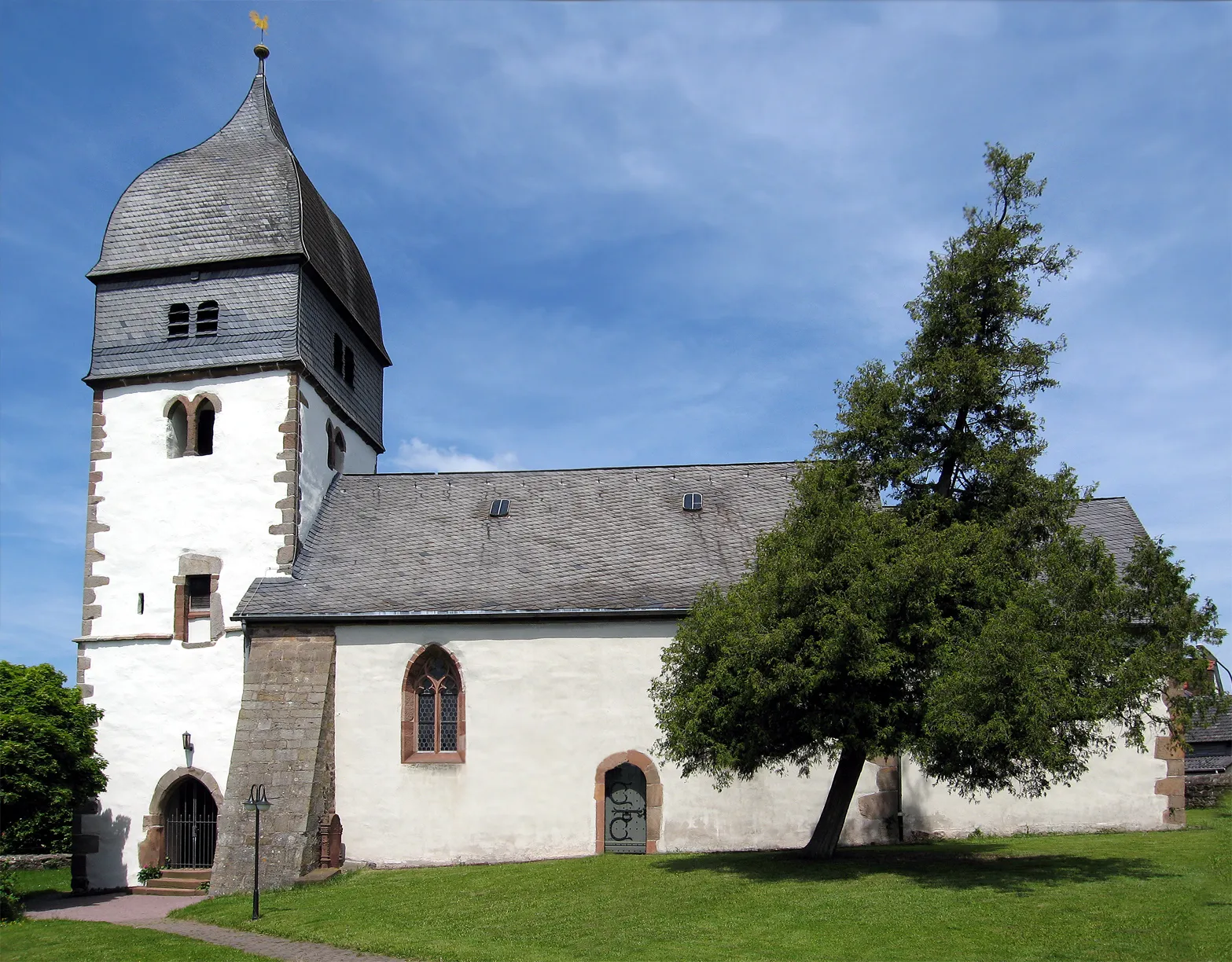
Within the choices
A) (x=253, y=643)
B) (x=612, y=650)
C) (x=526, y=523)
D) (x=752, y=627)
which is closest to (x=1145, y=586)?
(x=752, y=627)

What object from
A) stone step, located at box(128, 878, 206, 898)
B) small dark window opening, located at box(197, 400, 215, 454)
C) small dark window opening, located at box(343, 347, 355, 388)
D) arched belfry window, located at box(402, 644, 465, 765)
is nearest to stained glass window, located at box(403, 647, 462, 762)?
arched belfry window, located at box(402, 644, 465, 765)

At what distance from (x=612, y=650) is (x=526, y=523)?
4.04m

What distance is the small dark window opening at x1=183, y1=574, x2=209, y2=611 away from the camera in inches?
878

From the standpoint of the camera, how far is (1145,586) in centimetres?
1563

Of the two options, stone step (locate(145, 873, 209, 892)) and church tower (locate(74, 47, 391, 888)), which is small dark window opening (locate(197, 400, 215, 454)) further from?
stone step (locate(145, 873, 209, 892))

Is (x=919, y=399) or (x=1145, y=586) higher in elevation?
(x=919, y=399)

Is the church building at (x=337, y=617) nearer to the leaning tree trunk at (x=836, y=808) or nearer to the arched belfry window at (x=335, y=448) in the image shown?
the arched belfry window at (x=335, y=448)

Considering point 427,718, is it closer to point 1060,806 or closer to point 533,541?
point 533,541

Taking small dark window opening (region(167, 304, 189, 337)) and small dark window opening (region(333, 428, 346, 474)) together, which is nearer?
small dark window opening (region(167, 304, 189, 337))

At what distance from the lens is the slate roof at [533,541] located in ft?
70.4

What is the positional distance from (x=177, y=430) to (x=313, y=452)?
2.84m

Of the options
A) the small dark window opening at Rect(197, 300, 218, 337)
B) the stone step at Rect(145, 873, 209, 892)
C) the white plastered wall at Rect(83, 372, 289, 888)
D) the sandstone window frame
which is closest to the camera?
the stone step at Rect(145, 873, 209, 892)

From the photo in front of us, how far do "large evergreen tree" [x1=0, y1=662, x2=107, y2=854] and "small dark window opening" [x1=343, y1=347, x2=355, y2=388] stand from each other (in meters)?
9.10

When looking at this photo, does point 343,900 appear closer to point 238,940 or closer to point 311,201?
point 238,940
